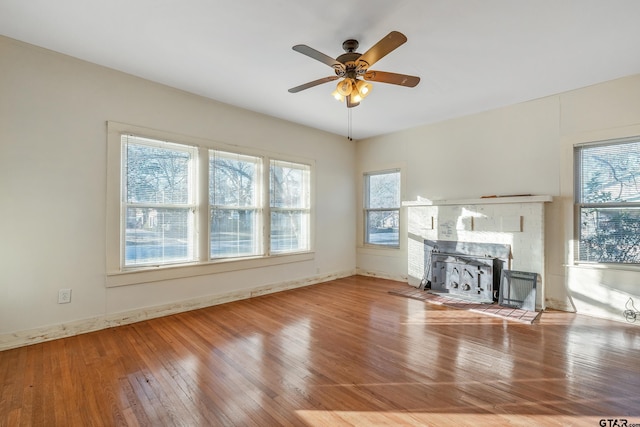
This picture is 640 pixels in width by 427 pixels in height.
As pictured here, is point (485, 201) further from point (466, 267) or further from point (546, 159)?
point (466, 267)

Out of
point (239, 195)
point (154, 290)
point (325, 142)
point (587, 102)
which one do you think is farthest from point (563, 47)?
point (154, 290)

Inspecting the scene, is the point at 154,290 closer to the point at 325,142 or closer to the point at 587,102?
the point at 325,142

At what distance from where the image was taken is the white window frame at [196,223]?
127 inches

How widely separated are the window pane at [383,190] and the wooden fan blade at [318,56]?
132 inches

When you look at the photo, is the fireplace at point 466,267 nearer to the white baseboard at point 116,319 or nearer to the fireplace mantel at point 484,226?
the fireplace mantel at point 484,226

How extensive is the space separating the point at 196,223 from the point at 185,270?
616mm

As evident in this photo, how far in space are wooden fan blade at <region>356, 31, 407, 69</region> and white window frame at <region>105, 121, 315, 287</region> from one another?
7.99ft

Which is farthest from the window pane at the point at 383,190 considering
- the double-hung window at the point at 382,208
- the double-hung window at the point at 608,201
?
the double-hung window at the point at 608,201

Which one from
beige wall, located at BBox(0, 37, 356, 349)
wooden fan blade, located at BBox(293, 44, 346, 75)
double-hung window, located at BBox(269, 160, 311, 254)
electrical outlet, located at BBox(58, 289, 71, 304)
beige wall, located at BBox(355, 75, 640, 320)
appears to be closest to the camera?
wooden fan blade, located at BBox(293, 44, 346, 75)

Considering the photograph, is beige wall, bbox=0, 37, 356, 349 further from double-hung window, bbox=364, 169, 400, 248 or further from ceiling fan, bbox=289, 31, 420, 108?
double-hung window, bbox=364, 169, 400, 248

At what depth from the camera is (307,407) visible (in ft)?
6.16

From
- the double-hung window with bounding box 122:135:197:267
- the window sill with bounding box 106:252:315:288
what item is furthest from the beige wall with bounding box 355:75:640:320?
the double-hung window with bounding box 122:135:197:267

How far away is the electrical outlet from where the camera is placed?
115 inches

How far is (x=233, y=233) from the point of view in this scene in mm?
4309
